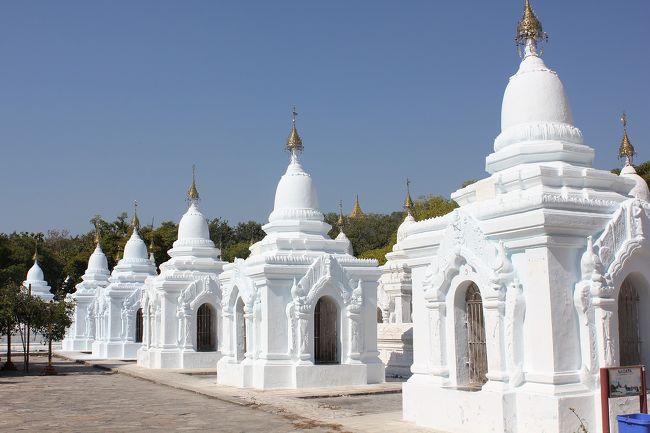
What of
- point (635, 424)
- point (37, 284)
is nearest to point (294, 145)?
point (635, 424)

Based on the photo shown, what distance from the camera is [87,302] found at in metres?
43.4

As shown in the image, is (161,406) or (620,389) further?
(161,406)

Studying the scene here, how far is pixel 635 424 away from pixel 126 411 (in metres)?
10.8

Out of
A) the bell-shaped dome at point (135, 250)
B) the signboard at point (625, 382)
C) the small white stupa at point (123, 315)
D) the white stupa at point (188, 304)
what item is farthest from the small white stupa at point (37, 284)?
the signboard at point (625, 382)

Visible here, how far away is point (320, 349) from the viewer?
21.0 meters

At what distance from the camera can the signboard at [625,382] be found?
9453 mm

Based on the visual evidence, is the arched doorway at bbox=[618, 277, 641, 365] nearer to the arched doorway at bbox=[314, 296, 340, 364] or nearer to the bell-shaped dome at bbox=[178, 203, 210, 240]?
the arched doorway at bbox=[314, 296, 340, 364]

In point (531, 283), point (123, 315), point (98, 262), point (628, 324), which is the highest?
point (98, 262)

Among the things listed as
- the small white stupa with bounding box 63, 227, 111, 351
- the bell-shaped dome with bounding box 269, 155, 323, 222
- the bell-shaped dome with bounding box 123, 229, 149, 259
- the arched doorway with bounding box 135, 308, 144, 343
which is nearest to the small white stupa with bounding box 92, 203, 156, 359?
the arched doorway with bounding box 135, 308, 144, 343

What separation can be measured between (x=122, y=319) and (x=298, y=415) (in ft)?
76.5

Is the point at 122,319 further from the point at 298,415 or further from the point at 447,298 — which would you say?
the point at 447,298

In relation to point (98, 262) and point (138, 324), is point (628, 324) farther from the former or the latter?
point (98, 262)

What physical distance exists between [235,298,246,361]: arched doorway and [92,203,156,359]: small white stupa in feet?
50.2

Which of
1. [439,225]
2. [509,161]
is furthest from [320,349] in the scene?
[509,161]
